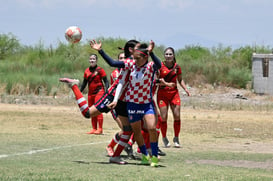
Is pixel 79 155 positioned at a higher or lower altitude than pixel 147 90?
lower

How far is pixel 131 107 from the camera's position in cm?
1191

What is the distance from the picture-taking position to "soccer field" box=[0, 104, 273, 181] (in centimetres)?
1045

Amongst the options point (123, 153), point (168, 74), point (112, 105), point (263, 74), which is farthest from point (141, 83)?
point (263, 74)

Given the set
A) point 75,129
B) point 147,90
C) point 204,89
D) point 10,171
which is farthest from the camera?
point 204,89

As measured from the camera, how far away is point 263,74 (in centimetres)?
3738

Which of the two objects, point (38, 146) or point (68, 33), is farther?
point (68, 33)

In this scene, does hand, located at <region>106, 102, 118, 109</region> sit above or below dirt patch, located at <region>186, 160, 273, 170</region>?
above

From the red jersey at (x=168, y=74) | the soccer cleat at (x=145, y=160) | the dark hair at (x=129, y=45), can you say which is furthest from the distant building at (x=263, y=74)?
the soccer cleat at (x=145, y=160)

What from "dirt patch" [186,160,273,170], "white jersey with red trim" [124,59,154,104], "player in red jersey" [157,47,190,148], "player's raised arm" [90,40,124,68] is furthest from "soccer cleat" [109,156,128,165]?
"player in red jersey" [157,47,190,148]

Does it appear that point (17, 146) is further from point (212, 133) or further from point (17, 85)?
point (17, 85)

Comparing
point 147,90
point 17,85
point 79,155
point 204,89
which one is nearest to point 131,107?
point 147,90

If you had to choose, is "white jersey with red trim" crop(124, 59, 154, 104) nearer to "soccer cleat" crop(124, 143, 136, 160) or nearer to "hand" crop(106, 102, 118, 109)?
"hand" crop(106, 102, 118, 109)

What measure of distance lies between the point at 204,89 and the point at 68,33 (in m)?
23.6

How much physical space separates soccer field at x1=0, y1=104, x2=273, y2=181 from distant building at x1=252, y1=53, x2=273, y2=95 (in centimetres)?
1137
